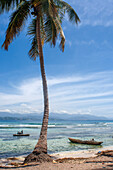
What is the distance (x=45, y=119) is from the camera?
9883mm

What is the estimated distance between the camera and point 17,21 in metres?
10.5

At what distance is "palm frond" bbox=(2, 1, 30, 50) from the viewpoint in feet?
34.2

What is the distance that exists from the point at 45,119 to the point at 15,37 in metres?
5.72

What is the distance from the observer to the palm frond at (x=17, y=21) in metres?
10.4

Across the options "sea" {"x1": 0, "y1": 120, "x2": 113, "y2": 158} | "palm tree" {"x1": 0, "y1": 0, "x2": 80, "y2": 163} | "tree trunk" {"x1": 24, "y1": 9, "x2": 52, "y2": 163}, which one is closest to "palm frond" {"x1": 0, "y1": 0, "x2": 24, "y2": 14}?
"palm tree" {"x1": 0, "y1": 0, "x2": 80, "y2": 163}

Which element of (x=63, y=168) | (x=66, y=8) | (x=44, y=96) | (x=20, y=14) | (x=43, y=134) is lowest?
(x=63, y=168)

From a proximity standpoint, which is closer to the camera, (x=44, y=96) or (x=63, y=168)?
(x=63, y=168)

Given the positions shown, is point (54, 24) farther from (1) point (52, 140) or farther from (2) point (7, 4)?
(1) point (52, 140)

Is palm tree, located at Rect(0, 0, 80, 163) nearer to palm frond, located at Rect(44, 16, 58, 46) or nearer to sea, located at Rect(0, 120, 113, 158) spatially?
palm frond, located at Rect(44, 16, 58, 46)

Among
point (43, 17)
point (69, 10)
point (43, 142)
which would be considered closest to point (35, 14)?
point (43, 17)

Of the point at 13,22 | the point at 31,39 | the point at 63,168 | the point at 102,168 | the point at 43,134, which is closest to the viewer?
the point at 102,168

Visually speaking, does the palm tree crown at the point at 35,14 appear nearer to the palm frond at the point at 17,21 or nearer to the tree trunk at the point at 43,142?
the palm frond at the point at 17,21

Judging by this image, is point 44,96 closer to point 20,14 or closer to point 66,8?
point 20,14

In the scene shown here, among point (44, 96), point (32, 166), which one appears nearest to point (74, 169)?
point (32, 166)
